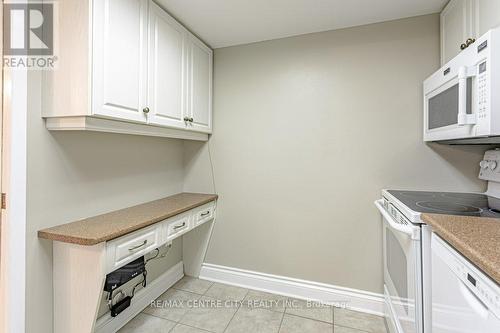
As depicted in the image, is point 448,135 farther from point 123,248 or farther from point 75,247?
point 75,247

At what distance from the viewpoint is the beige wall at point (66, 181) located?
128 centimetres

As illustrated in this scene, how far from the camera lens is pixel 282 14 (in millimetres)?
1808

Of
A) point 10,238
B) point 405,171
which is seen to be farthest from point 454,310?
point 10,238

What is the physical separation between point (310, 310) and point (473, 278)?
1484 mm

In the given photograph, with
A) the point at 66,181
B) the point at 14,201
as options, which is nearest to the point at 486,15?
the point at 66,181

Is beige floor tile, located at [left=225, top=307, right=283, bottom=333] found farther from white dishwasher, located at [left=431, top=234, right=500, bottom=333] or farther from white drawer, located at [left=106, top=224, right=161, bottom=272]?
white dishwasher, located at [left=431, top=234, right=500, bottom=333]

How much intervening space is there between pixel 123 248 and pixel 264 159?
4.32 feet

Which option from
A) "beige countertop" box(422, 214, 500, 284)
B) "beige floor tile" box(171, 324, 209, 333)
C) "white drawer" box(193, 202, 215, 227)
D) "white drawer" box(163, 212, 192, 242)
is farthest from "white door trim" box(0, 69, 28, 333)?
"beige countertop" box(422, 214, 500, 284)

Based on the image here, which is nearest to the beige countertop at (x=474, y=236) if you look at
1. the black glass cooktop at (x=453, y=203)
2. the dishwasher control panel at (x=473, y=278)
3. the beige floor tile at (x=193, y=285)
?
the dishwasher control panel at (x=473, y=278)

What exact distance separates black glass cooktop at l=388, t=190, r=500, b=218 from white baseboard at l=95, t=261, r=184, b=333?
2.00 meters

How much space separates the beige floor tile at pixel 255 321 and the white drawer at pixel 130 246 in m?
0.83

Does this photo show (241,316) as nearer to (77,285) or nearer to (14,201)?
(77,285)

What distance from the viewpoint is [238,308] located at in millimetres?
1969

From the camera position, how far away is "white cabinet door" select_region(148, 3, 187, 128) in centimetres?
164
